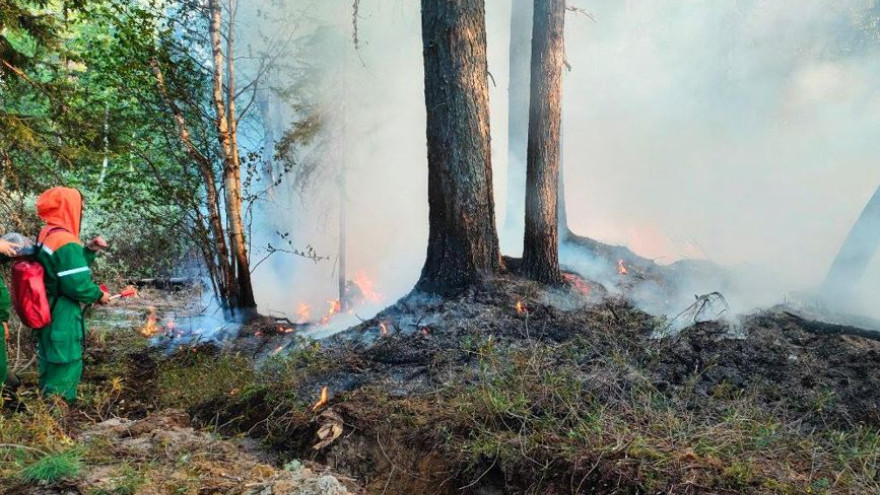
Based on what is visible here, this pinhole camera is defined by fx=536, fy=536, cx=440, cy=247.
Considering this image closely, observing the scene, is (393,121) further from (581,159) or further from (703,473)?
(703,473)

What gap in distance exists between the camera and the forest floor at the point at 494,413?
131 inches

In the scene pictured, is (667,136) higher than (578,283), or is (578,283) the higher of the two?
(667,136)

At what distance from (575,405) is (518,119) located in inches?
334

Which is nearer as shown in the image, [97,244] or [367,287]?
[97,244]

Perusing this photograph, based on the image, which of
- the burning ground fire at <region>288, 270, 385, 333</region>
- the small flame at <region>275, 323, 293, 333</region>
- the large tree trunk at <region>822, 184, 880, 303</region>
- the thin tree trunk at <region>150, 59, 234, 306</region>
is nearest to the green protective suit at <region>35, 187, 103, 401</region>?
the small flame at <region>275, 323, 293, 333</region>

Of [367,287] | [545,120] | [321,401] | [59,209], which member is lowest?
[367,287]

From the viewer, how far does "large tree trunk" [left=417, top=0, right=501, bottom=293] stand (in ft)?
22.4

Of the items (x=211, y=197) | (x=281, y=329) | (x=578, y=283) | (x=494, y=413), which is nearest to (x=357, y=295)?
(x=281, y=329)

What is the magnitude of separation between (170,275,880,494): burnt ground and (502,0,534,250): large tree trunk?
4962 mm

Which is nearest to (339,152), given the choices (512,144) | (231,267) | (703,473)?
(512,144)

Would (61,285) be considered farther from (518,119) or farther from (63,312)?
(518,119)

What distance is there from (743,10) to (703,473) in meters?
18.3

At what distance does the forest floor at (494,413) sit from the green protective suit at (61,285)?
1.15ft

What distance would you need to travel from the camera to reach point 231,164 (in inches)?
334
